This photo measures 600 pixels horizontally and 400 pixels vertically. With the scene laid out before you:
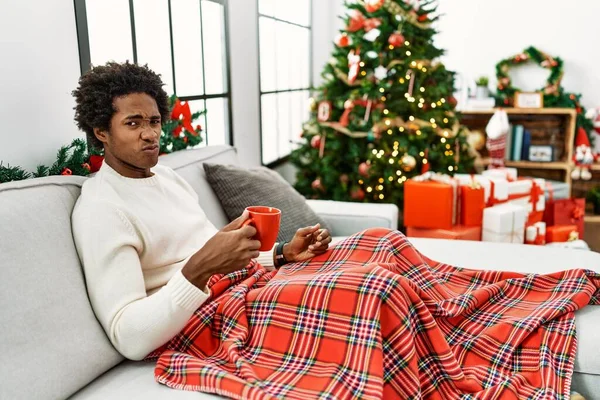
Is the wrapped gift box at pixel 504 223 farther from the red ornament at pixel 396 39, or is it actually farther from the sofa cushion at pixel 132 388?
the sofa cushion at pixel 132 388

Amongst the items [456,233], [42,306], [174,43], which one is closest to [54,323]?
[42,306]

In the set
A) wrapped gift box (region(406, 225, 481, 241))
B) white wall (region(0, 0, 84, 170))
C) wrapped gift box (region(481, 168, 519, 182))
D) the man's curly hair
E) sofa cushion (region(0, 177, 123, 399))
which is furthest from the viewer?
wrapped gift box (region(481, 168, 519, 182))

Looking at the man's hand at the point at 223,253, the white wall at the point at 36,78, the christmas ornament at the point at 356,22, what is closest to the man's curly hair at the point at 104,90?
the white wall at the point at 36,78

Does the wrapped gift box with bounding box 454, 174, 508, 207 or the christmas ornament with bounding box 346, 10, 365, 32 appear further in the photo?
the christmas ornament with bounding box 346, 10, 365, 32

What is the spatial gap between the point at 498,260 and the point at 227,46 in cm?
189

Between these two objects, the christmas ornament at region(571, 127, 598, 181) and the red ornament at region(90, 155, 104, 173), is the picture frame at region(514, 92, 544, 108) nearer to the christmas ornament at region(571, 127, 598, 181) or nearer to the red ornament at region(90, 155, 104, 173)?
the christmas ornament at region(571, 127, 598, 181)

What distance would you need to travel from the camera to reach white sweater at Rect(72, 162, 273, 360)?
3.86ft

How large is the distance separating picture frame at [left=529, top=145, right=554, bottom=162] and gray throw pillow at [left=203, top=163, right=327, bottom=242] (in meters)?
2.79

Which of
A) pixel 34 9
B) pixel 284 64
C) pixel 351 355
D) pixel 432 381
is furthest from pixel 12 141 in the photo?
pixel 284 64

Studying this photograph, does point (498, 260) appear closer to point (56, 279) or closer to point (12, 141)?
point (56, 279)

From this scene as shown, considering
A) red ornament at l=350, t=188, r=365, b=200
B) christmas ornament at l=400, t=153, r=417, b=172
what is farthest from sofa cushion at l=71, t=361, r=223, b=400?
red ornament at l=350, t=188, r=365, b=200

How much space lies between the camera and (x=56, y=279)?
46.3 inches

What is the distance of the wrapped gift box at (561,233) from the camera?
3170 millimetres

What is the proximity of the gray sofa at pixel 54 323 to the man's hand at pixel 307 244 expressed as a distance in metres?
0.51
